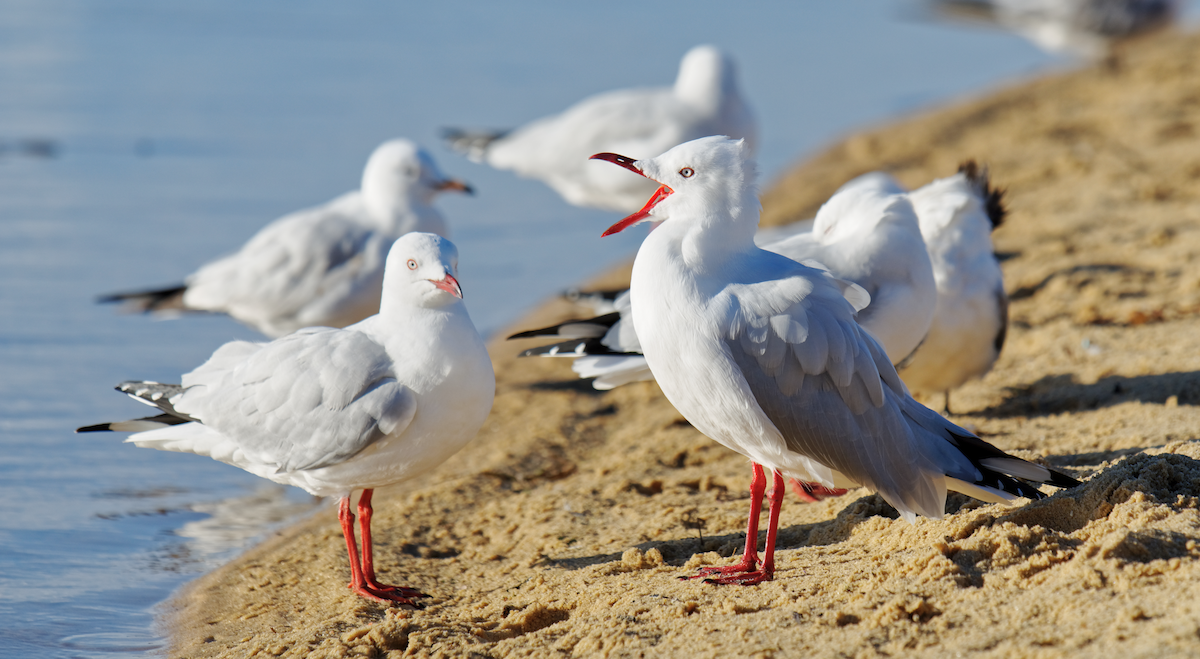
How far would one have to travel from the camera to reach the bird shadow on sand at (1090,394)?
214 inches

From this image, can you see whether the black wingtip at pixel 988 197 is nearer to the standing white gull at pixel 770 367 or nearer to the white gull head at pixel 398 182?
the standing white gull at pixel 770 367

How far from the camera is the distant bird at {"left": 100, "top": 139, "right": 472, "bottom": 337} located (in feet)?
22.8

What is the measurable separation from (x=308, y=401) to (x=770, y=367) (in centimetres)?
172

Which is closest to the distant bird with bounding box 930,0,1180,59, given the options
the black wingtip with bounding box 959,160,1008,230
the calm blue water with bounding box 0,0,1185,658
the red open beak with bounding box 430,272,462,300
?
the calm blue water with bounding box 0,0,1185,658

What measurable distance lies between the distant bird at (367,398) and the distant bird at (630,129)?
4181 millimetres

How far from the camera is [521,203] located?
1149cm

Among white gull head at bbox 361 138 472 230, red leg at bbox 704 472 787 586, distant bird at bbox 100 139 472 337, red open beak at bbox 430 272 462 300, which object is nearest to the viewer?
red leg at bbox 704 472 787 586

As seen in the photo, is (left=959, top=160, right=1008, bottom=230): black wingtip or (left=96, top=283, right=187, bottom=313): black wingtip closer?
(left=959, top=160, right=1008, bottom=230): black wingtip

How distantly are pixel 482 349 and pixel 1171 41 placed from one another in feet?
48.5

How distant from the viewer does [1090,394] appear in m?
5.77

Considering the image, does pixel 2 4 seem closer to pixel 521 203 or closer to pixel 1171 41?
pixel 521 203

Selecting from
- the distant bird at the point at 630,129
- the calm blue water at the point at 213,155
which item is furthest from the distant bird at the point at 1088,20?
the distant bird at the point at 630,129

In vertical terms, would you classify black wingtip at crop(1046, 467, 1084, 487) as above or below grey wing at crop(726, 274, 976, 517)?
below

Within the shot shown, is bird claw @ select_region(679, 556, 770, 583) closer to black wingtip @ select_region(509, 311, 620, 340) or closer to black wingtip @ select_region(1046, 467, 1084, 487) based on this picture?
black wingtip @ select_region(1046, 467, 1084, 487)
